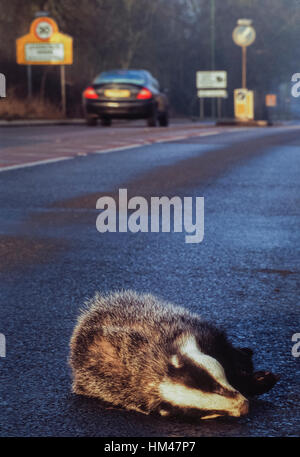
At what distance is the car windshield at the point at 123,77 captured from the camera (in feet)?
81.1

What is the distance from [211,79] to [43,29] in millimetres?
13896

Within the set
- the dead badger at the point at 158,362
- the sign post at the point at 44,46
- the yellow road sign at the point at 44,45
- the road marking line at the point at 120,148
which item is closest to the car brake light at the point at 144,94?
the road marking line at the point at 120,148

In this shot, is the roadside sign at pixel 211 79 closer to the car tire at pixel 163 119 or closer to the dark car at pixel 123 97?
the car tire at pixel 163 119

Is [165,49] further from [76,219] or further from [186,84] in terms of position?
[76,219]

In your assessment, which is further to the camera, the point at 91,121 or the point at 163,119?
the point at 163,119

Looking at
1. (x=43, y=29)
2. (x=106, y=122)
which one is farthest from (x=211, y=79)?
(x=106, y=122)

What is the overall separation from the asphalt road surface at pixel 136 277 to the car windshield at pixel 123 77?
45.5 ft

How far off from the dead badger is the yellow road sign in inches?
1366

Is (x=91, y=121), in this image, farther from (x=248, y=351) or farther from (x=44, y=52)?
(x=248, y=351)

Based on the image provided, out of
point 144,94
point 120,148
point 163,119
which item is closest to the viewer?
point 120,148

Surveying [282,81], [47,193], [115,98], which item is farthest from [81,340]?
[282,81]

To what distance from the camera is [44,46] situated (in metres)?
38.5

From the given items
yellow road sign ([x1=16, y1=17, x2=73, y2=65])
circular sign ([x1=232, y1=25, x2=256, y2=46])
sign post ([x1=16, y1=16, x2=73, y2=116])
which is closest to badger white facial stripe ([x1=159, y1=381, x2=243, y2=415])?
sign post ([x1=16, y1=16, x2=73, y2=116])

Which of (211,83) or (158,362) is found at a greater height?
(211,83)
